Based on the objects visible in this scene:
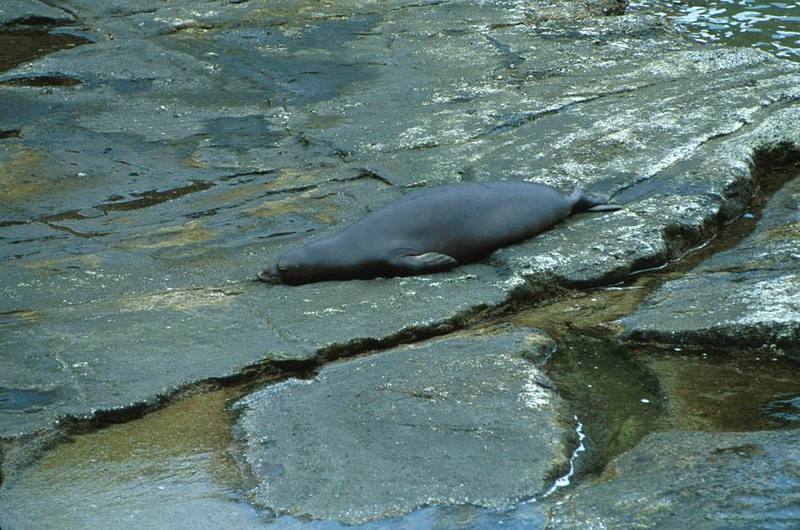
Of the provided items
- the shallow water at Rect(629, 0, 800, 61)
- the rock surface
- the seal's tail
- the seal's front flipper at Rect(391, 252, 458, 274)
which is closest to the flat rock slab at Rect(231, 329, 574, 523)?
the rock surface

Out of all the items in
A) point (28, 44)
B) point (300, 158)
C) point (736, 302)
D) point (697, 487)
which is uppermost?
point (697, 487)

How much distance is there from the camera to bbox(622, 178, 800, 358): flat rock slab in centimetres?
418

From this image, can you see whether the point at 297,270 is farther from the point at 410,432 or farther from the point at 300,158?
the point at 300,158

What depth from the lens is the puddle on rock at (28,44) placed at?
30.4 feet

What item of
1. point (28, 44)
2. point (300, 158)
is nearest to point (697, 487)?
point (300, 158)

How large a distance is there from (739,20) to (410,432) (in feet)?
30.3

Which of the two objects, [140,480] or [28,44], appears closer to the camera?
[140,480]

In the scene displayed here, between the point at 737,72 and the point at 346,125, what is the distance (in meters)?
2.91

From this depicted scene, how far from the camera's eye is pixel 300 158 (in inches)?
279

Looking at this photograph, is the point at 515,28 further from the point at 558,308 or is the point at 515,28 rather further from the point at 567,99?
the point at 558,308

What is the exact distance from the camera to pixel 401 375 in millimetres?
4027

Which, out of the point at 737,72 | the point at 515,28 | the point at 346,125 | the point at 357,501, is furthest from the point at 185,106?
the point at 357,501

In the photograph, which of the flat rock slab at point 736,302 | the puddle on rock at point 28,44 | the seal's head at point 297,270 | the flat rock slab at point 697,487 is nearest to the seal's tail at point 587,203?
the flat rock slab at point 736,302

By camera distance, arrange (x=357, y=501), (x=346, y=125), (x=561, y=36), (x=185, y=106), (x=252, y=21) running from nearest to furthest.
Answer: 1. (x=357, y=501)
2. (x=346, y=125)
3. (x=185, y=106)
4. (x=561, y=36)
5. (x=252, y=21)
